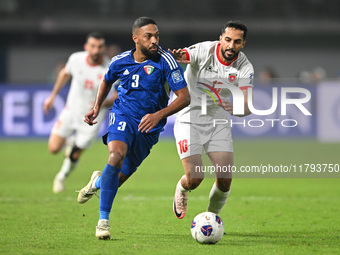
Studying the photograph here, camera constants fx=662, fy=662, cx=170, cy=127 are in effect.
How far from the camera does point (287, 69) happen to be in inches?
1232

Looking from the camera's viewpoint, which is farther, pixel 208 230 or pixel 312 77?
pixel 312 77

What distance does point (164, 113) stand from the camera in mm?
6391

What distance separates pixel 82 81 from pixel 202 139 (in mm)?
4576

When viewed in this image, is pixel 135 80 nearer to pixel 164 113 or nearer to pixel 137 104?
pixel 137 104

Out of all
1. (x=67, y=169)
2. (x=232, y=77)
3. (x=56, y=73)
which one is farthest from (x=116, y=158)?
(x=56, y=73)

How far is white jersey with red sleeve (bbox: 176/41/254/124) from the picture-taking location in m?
7.13

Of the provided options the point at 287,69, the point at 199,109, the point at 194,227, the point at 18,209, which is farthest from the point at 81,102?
the point at 287,69

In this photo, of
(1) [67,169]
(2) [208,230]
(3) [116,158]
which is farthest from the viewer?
(1) [67,169]

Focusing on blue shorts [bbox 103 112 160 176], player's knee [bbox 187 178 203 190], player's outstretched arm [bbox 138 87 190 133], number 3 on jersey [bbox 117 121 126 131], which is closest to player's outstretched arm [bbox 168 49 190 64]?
player's outstretched arm [bbox 138 87 190 133]

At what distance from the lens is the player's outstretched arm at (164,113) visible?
20.7 feet

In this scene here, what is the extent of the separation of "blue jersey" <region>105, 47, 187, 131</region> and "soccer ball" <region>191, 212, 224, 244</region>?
A: 1202 mm

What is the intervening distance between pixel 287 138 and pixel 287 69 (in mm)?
13657

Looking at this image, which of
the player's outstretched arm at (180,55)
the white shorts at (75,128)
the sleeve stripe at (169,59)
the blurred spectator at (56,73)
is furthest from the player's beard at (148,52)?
the blurred spectator at (56,73)

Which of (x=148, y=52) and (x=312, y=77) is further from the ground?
(x=312, y=77)
